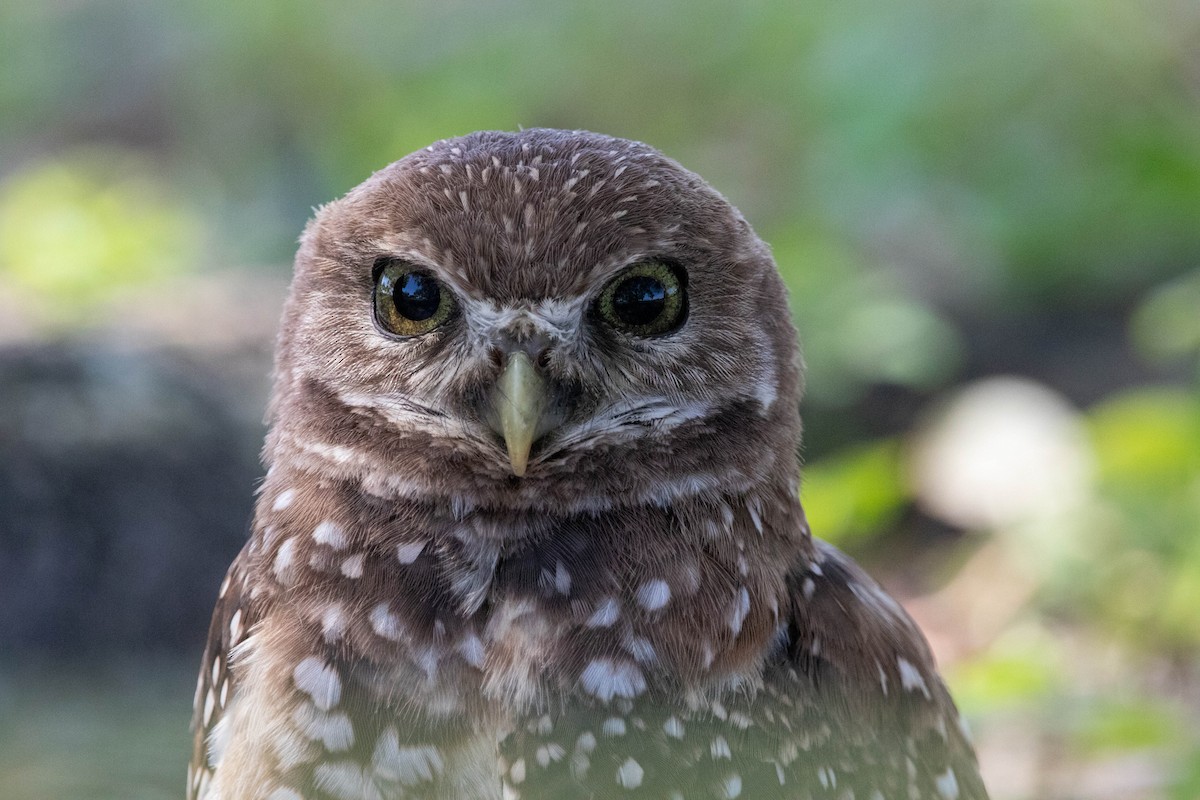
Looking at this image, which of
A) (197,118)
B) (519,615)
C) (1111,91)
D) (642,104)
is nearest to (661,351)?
(519,615)

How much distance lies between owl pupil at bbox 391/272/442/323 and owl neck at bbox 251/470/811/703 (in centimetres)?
26

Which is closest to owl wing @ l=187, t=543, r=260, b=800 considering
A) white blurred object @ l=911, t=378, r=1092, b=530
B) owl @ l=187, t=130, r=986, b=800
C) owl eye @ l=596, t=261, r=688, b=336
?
owl @ l=187, t=130, r=986, b=800

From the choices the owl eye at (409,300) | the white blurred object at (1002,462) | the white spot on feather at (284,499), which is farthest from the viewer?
the white blurred object at (1002,462)

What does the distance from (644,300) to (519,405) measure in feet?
0.84

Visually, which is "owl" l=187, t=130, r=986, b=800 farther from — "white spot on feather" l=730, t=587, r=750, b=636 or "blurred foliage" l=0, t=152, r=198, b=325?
"blurred foliage" l=0, t=152, r=198, b=325

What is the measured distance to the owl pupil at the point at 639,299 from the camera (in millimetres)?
1896

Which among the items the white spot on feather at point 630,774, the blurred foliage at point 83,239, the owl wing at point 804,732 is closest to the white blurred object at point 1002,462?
the owl wing at point 804,732

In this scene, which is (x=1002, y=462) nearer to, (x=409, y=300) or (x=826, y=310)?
(x=826, y=310)

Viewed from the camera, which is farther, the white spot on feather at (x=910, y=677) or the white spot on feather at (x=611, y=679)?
the white spot on feather at (x=910, y=677)

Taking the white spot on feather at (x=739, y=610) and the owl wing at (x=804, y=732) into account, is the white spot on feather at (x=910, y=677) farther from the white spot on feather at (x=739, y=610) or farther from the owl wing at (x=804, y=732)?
the white spot on feather at (x=739, y=610)

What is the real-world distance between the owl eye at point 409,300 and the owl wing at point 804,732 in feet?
1.85

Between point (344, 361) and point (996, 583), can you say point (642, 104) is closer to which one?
point (996, 583)

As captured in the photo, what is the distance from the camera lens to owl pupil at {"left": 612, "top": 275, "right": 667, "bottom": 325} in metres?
1.90

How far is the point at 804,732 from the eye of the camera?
1.87 meters
